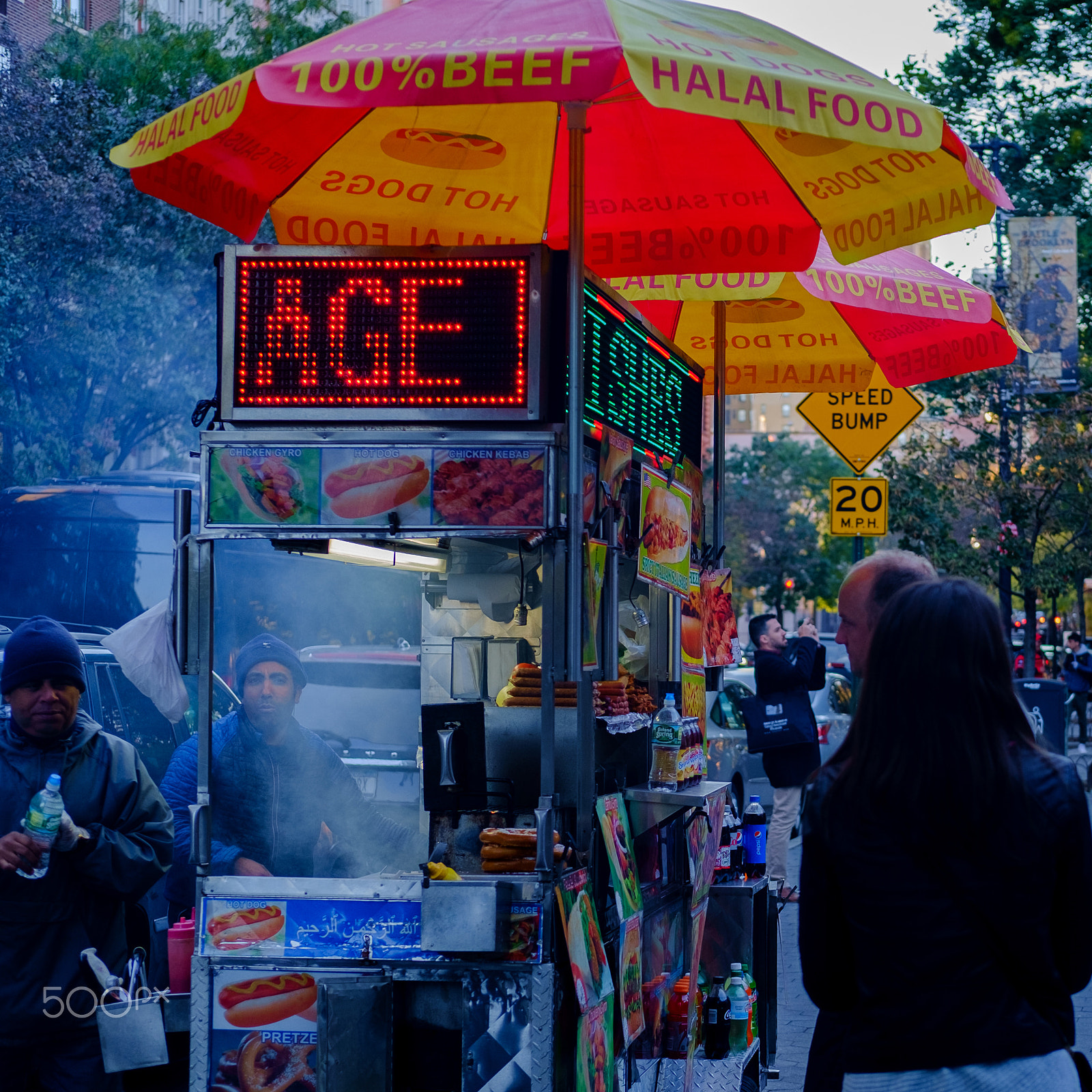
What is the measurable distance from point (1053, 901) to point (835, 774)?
0.44 m

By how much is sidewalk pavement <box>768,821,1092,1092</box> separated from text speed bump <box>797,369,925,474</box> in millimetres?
4107

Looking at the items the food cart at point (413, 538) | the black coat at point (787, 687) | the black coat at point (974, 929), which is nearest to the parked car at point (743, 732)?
the black coat at point (787, 687)

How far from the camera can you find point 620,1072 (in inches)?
188

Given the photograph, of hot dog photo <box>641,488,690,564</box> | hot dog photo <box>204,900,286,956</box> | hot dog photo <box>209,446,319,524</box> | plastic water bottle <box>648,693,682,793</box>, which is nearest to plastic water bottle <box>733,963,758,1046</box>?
plastic water bottle <box>648,693,682,793</box>

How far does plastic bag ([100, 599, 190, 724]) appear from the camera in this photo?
4594 millimetres

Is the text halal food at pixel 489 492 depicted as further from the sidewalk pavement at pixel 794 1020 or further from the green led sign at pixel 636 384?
the sidewalk pavement at pixel 794 1020

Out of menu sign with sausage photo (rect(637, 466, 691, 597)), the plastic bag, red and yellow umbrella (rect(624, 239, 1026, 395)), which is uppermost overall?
red and yellow umbrella (rect(624, 239, 1026, 395))

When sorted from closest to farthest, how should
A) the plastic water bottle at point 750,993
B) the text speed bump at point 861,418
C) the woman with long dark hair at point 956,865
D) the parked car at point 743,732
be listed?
the woman with long dark hair at point 956,865, the plastic water bottle at point 750,993, the text speed bump at point 861,418, the parked car at point 743,732

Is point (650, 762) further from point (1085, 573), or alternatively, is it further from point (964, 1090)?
point (1085, 573)

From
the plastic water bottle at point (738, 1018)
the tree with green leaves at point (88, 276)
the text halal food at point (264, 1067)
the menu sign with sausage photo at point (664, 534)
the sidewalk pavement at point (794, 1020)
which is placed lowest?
the sidewalk pavement at point (794, 1020)

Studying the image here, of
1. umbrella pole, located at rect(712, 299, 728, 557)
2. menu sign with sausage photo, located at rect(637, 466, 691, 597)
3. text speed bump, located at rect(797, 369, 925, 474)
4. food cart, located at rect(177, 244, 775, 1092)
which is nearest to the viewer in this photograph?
food cart, located at rect(177, 244, 775, 1092)

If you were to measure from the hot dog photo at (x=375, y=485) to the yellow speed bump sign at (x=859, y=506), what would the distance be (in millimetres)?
8771

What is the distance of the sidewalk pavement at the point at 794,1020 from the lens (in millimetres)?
6648

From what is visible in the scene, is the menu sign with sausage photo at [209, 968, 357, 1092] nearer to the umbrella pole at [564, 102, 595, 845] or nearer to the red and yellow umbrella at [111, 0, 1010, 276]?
the umbrella pole at [564, 102, 595, 845]
